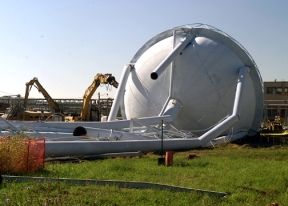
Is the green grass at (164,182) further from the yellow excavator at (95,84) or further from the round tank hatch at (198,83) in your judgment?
the yellow excavator at (95,84)

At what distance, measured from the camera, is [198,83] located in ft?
80.4

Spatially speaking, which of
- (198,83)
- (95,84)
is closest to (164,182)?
(198,83)

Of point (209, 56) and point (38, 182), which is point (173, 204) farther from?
point (209, 56)

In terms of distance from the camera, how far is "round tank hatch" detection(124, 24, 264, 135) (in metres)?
24.6

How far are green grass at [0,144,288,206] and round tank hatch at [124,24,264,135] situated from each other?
9845 mm

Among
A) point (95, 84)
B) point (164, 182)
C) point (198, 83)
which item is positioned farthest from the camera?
point (95, 84)

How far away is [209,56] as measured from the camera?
25188 mm

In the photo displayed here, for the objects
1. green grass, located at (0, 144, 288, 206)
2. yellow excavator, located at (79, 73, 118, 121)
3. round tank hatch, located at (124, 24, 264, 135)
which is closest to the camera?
green grass, located at (0, 144, 288, 206)

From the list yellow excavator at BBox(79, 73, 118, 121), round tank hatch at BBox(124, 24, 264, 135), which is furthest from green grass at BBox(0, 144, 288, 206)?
yellow excavator at BBox(79, 73, 118, 121)

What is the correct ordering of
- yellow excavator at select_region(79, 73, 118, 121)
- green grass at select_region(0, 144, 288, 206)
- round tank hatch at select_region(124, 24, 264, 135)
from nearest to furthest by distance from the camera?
green grass at select_region(0, 144, 288, 206) < round tank hatch at select_region(124, 24, 264, 135) < yellow excavator at select_region(79, 73, 118, 121)

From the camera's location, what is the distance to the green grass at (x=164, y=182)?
780cm

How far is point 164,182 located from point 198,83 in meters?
14.9

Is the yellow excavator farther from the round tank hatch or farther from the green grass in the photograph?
the green grass

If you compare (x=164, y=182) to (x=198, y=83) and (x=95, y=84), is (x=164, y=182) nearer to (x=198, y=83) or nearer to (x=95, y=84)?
(x=198, y=83)
